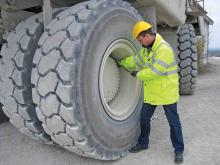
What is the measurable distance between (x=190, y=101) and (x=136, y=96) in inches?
84.5

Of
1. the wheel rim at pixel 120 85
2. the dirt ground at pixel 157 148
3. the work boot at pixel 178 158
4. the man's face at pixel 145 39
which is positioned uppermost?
the man's face at pixel 145 39

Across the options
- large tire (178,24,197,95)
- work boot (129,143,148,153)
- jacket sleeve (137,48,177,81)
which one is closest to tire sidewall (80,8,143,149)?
work boot (129,143,148,153)

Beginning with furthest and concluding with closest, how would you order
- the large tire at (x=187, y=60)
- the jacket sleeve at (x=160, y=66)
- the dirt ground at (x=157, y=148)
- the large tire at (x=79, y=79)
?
the large tire at (x=187, y=60), the dirt ground at (x=157, y=148), the jacket sleeve at (x=160, y=66), the large tire at (x=79, y=79)

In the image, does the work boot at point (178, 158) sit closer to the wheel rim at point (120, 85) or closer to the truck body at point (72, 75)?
the truck body at point (72, 75)

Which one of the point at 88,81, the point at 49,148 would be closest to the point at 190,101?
the point at 49,148

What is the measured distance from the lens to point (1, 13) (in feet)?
10.4

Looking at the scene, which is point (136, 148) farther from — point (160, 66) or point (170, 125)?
point (160, 66)

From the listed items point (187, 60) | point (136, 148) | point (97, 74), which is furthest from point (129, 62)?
point (187, 60)

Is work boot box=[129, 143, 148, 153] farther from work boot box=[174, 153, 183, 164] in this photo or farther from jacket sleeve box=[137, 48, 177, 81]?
jacket sleeve box=[137, 48, 177, 81]

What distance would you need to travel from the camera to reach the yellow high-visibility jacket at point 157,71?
3104 mm

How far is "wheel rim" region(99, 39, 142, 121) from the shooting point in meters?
3.25

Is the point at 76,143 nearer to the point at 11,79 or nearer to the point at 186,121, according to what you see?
the point at 11,79

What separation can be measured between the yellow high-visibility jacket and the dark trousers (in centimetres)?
8

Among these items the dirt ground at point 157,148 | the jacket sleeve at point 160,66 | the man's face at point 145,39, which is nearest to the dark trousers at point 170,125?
the dirt ground at point 157,148
